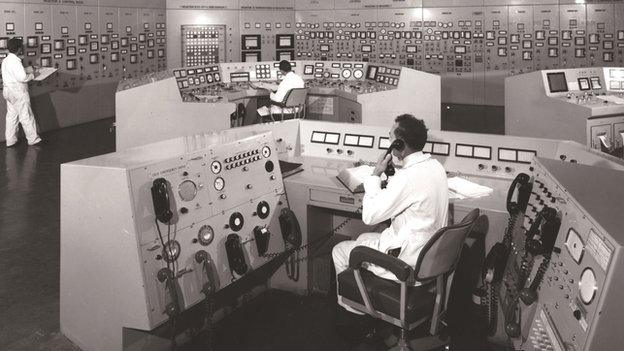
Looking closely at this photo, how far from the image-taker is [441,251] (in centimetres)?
224

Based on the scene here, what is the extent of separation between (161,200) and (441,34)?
8781 millimetres

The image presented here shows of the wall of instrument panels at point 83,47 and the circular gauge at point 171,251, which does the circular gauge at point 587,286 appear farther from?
the wall of instrument panels at point 83,47

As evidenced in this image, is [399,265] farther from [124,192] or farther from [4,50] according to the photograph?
[4,50]

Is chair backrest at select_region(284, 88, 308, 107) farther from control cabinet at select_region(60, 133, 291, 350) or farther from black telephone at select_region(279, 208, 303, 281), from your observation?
control cabinet at select_region(60, 133, 291, 350)

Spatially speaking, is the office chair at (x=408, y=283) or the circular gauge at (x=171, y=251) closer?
the office chair at (x=408, y=283)

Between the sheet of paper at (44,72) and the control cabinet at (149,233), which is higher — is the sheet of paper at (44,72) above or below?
above

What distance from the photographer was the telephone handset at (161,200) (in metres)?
2.34

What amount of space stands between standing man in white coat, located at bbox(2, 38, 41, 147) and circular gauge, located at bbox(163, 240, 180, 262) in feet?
18.4

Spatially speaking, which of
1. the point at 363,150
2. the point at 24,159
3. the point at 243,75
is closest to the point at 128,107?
the point at 24,159

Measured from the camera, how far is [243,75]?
7.81m

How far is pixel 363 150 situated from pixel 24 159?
Answer: 4.60m

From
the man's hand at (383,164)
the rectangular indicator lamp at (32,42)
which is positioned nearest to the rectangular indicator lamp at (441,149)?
the man's hand at (383,164)

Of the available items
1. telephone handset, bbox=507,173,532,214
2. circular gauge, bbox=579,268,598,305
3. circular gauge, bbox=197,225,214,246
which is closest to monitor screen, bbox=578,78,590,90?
telephone handset, bbox=507,173,532,214

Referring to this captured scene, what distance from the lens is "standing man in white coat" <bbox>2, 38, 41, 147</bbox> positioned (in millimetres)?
7039
